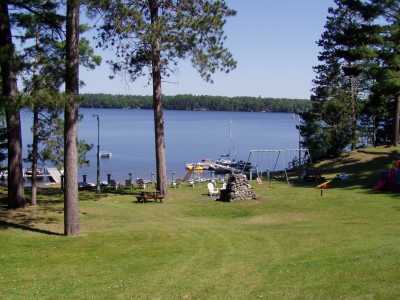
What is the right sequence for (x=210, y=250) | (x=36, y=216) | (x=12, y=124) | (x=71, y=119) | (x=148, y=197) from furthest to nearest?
(x=148, y=197), (x=36, y=216), (x=12, y=124), (x=71, y=119), (x=210, y=250)

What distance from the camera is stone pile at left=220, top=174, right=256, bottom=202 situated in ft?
82.0

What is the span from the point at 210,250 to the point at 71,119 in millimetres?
5730

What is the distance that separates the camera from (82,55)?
67.6 feet

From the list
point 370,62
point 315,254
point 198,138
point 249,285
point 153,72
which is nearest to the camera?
point 249,285

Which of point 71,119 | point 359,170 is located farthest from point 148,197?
point 359,170

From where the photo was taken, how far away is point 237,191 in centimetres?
2506

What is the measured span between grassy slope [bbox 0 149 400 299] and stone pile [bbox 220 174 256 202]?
2.53 ft

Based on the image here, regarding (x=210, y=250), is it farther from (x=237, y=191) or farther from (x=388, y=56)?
(x=388, y=56)

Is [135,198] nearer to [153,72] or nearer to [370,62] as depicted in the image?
[153,72]

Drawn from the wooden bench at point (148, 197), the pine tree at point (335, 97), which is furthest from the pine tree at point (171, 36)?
the pine tree at point (335, 97)

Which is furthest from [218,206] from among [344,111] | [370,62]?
[344,111]

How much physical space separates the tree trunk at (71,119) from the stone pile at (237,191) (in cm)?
930

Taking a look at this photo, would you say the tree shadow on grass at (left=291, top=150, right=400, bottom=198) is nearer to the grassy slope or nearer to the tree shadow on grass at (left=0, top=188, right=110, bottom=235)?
the grassy slope

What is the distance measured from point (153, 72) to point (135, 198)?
5716 millimetres
